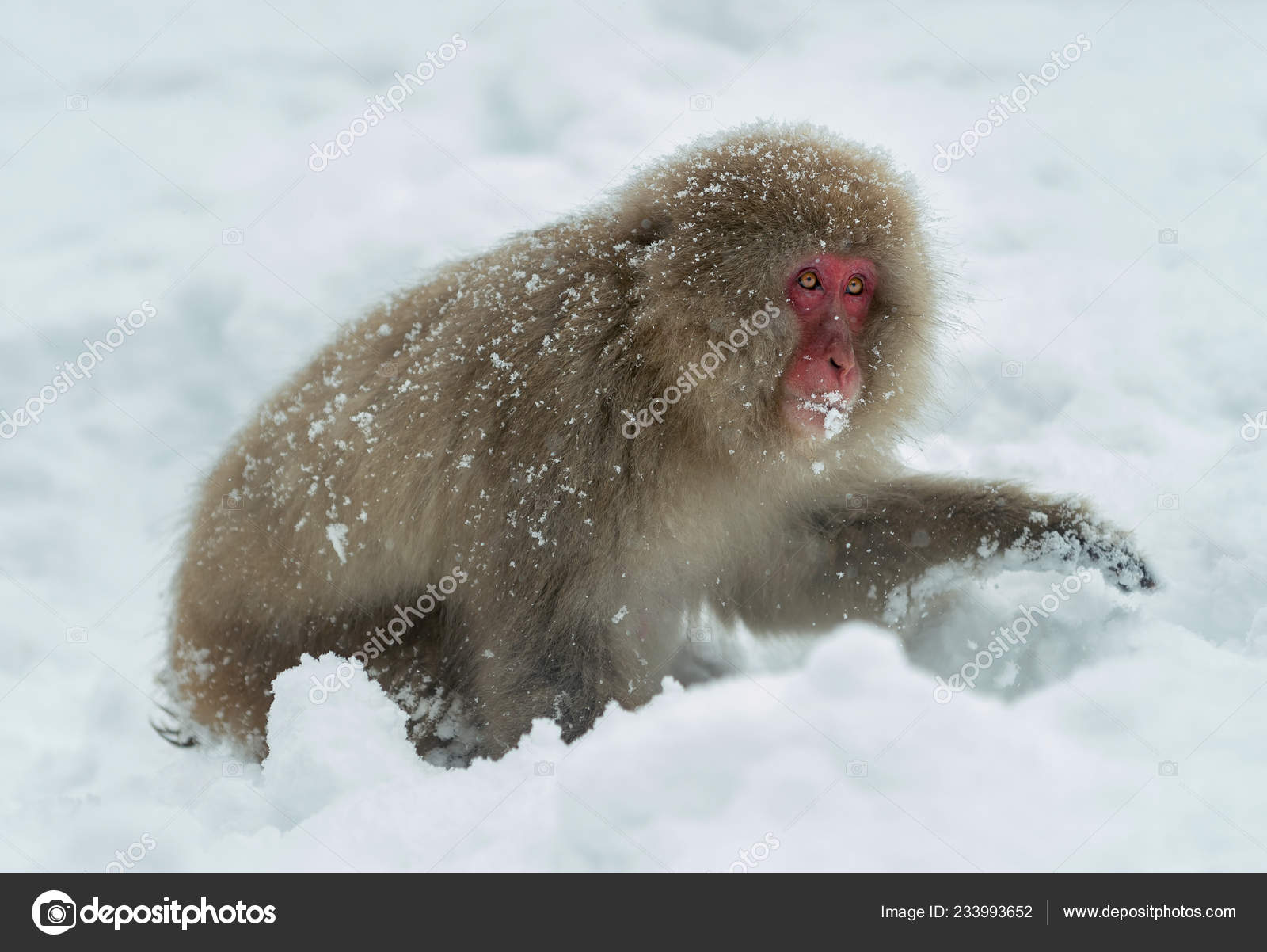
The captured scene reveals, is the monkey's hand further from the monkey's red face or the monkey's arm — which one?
the monkey's red face

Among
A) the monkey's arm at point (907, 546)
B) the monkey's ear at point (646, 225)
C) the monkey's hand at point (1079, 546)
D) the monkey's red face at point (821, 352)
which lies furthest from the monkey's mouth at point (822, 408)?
the monkey's hand at point (1079, 546)

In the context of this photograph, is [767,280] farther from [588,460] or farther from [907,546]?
[907,546]

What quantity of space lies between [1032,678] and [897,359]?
1.18m

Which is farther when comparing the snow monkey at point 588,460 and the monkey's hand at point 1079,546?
the monkey's hand at point 1079,546

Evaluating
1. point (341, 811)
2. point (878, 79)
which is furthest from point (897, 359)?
point (878, 79)

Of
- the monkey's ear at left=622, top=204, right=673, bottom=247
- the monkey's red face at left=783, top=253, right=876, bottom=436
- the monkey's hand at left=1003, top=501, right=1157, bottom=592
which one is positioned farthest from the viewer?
the monkey's hand at left=1003, top=501, right=1157, bottom=592

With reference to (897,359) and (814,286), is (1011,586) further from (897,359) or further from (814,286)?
(814,286)

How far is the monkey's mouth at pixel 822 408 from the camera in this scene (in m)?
3.18

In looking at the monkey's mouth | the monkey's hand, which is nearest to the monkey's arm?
the monkey's hand

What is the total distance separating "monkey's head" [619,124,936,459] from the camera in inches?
125

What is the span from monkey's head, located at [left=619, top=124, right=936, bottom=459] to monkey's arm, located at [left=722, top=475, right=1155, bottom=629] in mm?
661

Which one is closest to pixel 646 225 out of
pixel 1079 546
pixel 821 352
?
pixel 821 352

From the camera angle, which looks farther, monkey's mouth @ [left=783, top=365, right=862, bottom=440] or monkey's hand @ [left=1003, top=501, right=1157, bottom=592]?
monkey's hand @ [left=1003, top=501, right=1157, bottom=592]

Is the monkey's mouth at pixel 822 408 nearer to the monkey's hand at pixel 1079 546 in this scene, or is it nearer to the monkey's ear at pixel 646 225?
the monkey's ear at pixel 646 225
